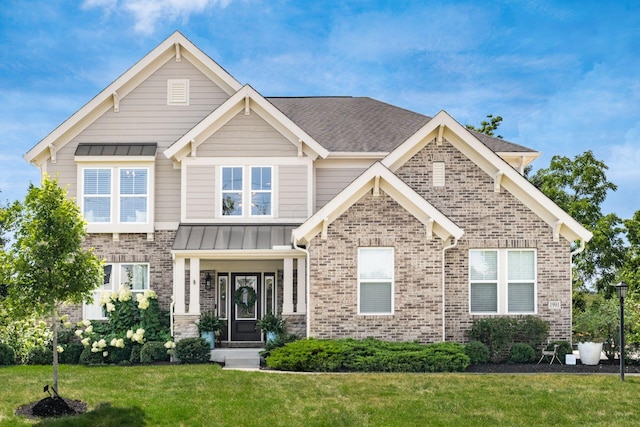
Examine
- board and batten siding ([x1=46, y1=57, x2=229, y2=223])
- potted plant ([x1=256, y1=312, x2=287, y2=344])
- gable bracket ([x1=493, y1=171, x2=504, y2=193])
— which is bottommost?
potted plant ([x1=256, y1=312, x2=287, y2=344])

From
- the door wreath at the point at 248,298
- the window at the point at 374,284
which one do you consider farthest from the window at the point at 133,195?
the window at the point at 374,284

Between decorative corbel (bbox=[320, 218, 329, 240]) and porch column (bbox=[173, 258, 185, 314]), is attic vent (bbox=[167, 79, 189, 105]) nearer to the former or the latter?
porch column (bbox=[173, 258, 185, 314])

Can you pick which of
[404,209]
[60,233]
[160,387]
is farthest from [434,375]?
[60,233]

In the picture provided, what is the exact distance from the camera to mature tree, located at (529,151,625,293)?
29.5 m

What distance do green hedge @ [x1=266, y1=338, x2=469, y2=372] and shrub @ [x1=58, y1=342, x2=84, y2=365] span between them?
643 centimetres

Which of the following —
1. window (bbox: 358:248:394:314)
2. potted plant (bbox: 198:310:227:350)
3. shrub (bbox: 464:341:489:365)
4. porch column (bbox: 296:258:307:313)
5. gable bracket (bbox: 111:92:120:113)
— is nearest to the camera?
shrub (bbox: 464:341:489:365)

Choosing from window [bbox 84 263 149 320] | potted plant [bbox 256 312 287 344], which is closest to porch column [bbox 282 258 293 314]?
potted plant [bbox 256 312 287 344]

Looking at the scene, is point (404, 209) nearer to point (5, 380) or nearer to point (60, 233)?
point (60, 233)

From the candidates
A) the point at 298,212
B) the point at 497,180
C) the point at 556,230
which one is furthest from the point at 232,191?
the point at 556,230

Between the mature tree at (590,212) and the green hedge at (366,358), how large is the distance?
14523 millimetres

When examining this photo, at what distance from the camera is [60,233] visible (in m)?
12.6

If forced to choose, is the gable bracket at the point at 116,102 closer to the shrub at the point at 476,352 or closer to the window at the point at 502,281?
the window at the point at 502,281

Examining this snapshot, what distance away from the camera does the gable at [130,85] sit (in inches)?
886

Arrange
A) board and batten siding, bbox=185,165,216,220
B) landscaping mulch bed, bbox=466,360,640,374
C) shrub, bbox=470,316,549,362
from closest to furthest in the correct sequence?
landscaping mulch bed, bbox=466,360,640,374 → shrub, bbox=470,316,549,362 → board and batten siding, bbox=185,165,216,220
